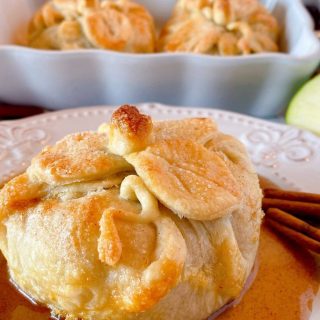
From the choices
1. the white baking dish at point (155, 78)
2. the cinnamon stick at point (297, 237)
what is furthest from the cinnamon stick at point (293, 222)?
the white baking dish at point (155, 78)

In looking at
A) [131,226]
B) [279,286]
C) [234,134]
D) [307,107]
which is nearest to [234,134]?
[234,134]

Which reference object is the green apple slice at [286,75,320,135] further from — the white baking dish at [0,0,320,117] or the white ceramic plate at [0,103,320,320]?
the white ceramic plate at [0,103,320,320]

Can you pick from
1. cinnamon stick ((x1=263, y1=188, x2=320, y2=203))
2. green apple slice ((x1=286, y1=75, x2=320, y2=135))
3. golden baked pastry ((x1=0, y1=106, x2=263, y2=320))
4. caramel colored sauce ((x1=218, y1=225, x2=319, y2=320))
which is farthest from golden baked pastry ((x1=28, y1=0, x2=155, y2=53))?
caramel colored sauce ((x1=218, y1=225, x2=319, y2=320))

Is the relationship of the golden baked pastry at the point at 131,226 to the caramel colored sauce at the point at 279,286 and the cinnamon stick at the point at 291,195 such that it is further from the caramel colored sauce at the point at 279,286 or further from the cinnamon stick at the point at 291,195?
the cinnamon stick at the point at 291,195

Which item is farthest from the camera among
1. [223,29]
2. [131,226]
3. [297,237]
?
[223,29]

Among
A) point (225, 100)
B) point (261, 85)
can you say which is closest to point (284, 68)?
point (261, 85)

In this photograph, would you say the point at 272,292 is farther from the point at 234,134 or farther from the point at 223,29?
the point at 223,29

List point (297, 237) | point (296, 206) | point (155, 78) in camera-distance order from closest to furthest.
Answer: point (297, 237)
point (296, 206)
point (155, 78)
